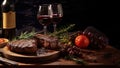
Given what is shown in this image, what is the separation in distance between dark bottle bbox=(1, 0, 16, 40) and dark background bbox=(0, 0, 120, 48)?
37 centimetres

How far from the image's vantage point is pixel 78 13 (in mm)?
1991

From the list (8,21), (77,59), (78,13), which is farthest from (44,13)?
(78,13)

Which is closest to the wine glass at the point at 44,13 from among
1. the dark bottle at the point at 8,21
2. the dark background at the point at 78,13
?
the dark bottle at the point at 8,21

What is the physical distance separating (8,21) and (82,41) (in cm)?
45

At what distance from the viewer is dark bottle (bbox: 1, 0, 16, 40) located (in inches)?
59.2

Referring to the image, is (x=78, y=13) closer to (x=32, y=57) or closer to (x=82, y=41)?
(x=82, y=41)

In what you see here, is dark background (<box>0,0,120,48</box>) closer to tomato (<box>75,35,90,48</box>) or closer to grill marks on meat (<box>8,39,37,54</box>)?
tomato (<box>75,35,90,48</box>)

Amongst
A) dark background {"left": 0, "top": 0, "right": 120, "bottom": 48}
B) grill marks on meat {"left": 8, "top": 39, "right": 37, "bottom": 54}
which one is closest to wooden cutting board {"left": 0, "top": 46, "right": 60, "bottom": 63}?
grill marks on meat {"left": 8, "top": 39, "right": 37, "bottom": 54}

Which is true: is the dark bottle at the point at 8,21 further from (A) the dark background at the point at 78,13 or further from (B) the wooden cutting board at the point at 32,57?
(A) the dark background at the point at 78,13

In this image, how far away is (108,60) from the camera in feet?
4.24

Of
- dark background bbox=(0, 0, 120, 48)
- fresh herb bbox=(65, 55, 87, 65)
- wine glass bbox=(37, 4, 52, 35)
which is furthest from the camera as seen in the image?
dark background bbox=(0, 0, 120, 48)

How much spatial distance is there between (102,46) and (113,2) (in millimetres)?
633

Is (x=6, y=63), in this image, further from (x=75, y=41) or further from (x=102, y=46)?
(x=102, y=46)

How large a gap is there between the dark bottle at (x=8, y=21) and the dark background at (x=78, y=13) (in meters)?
0.37
